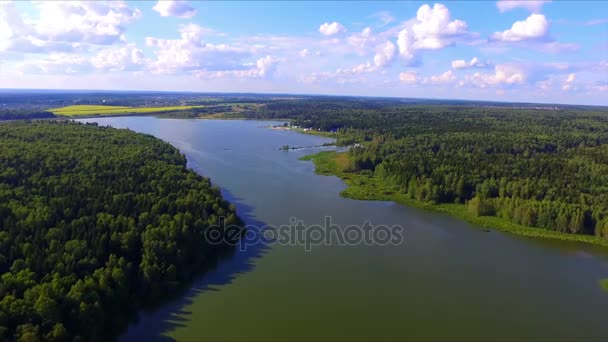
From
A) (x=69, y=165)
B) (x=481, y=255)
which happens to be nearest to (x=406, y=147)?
(x=481, y=255)

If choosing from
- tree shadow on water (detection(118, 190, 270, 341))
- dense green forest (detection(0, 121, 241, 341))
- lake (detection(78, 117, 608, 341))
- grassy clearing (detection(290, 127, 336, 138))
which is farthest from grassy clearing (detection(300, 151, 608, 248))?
grassy clearing (detection(290, 127, 336, 138))

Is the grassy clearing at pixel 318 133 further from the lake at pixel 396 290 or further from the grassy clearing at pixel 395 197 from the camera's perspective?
the lake at pixel 396 290

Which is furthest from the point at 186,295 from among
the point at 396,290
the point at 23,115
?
the point at 23,115

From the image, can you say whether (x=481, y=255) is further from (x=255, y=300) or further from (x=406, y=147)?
(x=406, y=147)

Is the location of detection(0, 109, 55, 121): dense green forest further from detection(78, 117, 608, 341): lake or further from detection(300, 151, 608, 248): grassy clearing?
detection(78, 117, 608, 341): lake

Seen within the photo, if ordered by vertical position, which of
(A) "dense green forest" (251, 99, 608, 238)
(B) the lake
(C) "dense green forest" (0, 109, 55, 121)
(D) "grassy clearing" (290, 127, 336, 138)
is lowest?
A: (B) the lake

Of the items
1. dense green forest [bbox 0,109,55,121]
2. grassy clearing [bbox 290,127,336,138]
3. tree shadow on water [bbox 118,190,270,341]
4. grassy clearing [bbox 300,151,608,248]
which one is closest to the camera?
tree shadow on water [bbox 118,190,270,341]

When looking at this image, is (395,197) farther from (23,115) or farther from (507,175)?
(23,115)

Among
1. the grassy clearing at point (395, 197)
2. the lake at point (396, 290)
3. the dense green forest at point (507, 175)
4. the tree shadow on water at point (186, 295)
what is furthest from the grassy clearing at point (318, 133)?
the tree shadow on water at point (186, 295)
